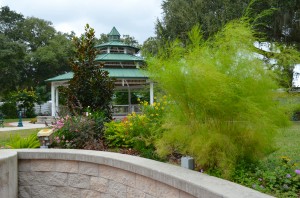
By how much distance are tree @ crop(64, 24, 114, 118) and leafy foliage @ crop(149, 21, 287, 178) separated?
350cm

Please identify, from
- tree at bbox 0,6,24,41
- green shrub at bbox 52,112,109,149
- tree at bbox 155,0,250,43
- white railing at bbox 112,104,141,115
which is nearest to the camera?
green shrub at bbox 52,112,109,149

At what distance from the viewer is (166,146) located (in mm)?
3975

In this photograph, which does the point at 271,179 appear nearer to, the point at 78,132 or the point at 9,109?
the point at 78,132

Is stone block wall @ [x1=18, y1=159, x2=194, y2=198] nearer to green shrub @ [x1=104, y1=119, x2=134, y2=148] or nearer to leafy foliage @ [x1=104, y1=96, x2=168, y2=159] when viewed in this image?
leafy foliage @ [x1=104, y1=96, x2=168, y2=159]

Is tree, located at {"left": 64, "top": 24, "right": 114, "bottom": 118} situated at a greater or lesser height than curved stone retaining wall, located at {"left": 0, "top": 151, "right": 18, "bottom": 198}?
greater

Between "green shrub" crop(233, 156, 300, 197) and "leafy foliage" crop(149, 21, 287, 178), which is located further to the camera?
"leafy foliage" crop(149, 21, 287, 178)

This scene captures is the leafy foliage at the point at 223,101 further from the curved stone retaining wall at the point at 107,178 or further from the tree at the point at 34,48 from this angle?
the tree at the point at 34,48

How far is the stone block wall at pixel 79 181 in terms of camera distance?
379 cm

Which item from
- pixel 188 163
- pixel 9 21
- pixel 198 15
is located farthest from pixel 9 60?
pixel 188 163

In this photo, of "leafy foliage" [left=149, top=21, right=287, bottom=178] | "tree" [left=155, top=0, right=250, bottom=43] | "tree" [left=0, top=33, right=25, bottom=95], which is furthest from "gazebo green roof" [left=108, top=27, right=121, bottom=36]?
"leafy foliage" [left=149, top=21, right=287, bottom=178]

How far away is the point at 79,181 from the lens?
464 centimetres

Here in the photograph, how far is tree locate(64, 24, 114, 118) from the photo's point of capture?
6984 mm

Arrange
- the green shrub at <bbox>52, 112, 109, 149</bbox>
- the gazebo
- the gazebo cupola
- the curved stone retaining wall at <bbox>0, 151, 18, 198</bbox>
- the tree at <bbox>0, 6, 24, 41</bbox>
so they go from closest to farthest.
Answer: the curved stone retaining wall at <bbox>0, 151, 18, 198</bbox> → the green shrub at <bbox>52, 112, 109, 149</bbox> → the gazebo → the gazebo cupola → the tree at <bbox>0, 6, 24, 41</bbox>

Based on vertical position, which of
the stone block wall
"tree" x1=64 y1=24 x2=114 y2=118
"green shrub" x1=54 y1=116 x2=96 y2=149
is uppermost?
"tree" x1=64 y1=24 x2=114 y2=118
